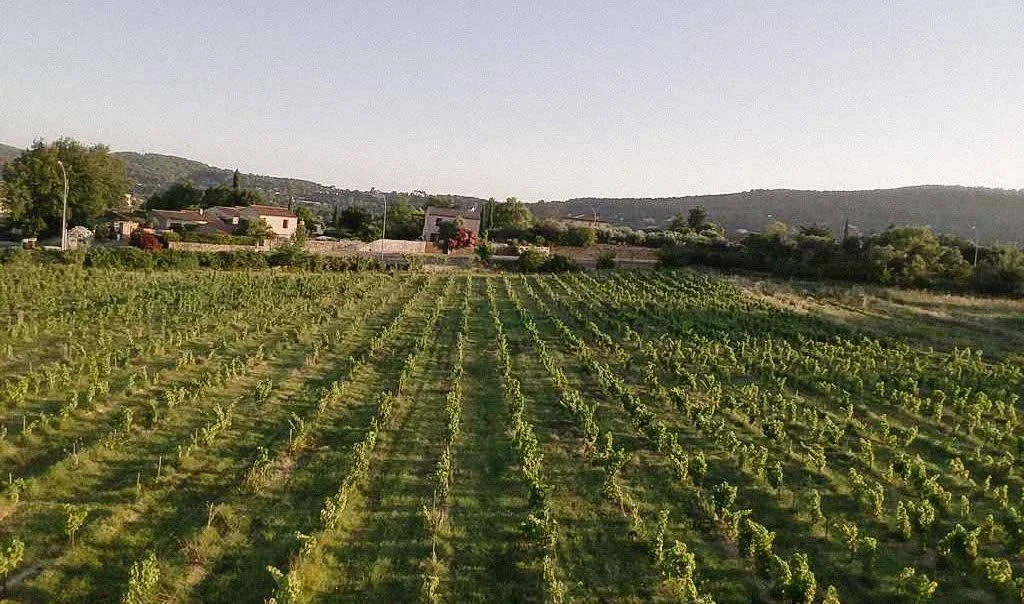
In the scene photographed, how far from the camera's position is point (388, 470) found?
40.0ft

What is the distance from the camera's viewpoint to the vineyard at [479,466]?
8945 mm

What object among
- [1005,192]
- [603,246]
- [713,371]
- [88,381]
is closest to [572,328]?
Answer: [713,371]

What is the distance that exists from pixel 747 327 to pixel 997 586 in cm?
2171

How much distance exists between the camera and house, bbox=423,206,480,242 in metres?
75.1

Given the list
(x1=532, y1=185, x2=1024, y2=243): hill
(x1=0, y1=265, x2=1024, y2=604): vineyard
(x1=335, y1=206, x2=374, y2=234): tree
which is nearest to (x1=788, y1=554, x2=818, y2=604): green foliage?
(x1=0, y1=265, x2=1024, y2=604): vineyard

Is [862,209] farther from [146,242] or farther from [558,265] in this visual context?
[146,242]

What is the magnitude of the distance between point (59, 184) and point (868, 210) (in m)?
135

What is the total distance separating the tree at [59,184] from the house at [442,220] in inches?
1181

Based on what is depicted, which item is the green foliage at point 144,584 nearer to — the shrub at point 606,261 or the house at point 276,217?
the shrub at point 606,261

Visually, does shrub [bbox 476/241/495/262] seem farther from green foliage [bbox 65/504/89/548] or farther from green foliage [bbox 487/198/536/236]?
green foliage [bbox 65/504/89/548]

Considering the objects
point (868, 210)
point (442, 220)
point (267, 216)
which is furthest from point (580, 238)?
point (868, 210)

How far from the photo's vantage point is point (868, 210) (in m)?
134

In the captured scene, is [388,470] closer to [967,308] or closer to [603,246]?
[967,308]

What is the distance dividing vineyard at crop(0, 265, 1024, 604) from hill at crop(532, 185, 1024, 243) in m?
111
